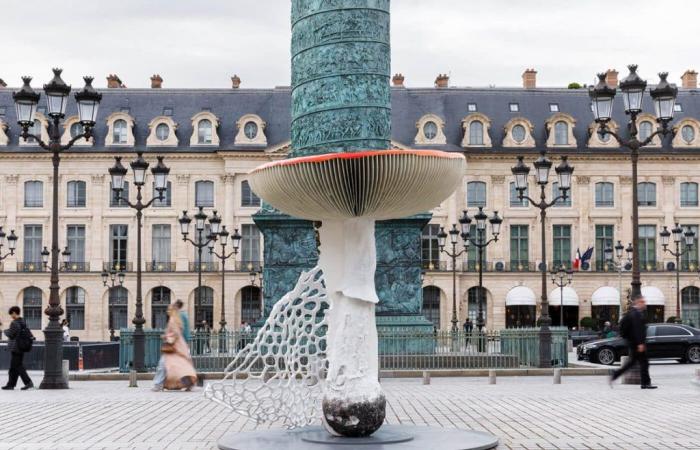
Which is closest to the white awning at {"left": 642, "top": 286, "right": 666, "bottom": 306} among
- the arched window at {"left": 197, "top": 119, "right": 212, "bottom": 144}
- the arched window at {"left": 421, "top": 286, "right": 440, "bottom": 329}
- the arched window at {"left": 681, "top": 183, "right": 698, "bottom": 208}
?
the arched window at {"left": 681, "top": 183, "right": 698, "bottom": 208}

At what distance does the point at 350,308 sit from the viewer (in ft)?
36.5

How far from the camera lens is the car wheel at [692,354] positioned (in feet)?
108

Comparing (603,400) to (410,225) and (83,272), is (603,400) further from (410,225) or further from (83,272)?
(83,272)

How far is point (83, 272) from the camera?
67688 mm

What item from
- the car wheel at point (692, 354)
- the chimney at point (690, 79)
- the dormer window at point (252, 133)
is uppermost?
the chimney at point (690, 79)

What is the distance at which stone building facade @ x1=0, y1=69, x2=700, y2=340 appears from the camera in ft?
221

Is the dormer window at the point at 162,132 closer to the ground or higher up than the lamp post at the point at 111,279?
higher up

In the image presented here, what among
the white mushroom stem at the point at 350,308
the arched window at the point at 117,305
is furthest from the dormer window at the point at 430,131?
the white mushroom stem at the point at 350,308

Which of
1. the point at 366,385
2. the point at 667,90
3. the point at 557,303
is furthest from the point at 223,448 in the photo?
the point at 557,303

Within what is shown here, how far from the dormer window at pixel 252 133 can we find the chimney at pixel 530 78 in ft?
58.1

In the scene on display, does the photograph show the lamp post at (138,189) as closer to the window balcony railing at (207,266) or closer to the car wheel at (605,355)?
the car wheel at (605,355)

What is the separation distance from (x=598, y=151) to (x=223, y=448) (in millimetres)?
60215

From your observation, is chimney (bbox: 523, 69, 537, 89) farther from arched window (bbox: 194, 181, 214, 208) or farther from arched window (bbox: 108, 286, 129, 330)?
arched window (bbox: 108, 286, 129, 330)

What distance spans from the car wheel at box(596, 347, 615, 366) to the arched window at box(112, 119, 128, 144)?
4153 cm
